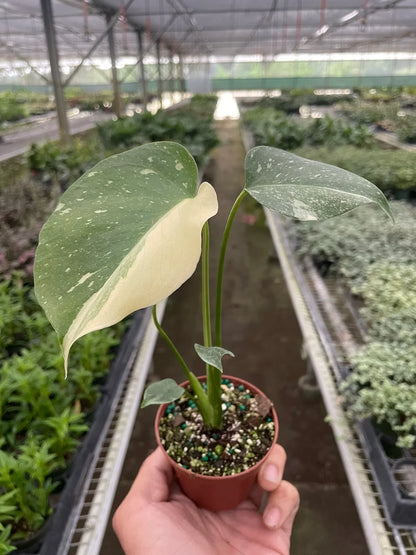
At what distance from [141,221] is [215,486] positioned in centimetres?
61

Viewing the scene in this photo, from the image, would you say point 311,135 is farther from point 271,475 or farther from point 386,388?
point 271,475

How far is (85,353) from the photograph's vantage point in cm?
151

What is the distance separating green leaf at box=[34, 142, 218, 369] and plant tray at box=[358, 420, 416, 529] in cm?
84

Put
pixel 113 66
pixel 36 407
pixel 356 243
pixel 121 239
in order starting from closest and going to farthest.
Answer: pixel 121 239, pixel 36 407, pixel 356 243, pixel 113 66

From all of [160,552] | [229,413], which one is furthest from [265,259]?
[160,552]

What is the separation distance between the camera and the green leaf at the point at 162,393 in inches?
31.9

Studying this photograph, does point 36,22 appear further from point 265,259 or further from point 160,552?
point 160,552

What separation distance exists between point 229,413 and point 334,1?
7.71 metres

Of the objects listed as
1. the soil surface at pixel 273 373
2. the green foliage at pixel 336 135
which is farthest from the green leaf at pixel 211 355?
the green foliage at pixel 336 135

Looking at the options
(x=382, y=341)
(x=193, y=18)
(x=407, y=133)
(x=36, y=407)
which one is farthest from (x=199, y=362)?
(x=193, y=18)

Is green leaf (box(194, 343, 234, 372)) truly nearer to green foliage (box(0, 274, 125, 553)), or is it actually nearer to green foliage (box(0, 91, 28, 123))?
green foliage (box(0, 274, 125, 553))

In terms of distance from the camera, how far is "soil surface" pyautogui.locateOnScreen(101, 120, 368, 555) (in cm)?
170

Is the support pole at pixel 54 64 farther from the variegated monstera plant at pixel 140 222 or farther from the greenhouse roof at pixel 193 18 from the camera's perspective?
the variegated monstera plant at pixel 140 222

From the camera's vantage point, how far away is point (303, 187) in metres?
0.68
